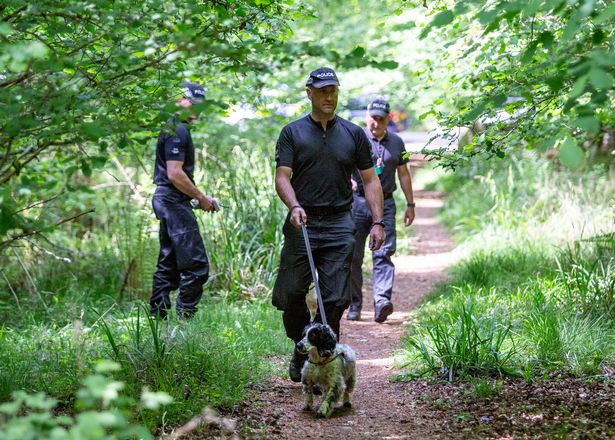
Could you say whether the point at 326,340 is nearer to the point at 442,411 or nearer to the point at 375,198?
the point at 442,411

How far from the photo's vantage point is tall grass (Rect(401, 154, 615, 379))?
18.8 feet

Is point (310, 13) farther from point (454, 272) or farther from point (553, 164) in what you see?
point (553, 164)

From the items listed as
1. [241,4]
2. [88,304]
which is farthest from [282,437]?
[88,304]

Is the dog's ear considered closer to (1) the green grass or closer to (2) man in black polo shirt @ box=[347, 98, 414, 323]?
(1) the green grass

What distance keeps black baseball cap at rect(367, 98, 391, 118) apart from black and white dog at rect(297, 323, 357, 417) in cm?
374

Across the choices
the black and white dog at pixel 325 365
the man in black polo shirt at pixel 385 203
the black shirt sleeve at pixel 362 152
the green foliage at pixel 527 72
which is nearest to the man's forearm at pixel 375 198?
the black shirt sleeve at pixel 362 152

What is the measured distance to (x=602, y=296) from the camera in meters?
6.67

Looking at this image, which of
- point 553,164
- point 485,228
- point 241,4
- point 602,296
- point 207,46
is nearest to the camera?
point 207,46

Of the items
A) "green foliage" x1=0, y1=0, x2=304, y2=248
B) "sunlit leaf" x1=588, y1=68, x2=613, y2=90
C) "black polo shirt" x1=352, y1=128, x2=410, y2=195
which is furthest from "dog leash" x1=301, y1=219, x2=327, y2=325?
"black polo shirt" x1=352, y1=128, x2=410, y2=195

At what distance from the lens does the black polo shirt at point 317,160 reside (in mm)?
5801

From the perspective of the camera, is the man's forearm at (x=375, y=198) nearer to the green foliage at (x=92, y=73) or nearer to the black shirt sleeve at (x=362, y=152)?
the black shirt sleeve at (x=362, y=152)

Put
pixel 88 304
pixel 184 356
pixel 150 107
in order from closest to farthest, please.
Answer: pixel 150 107 → pixel 184 356 → pixel 88 304

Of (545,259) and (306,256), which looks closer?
(306,256)

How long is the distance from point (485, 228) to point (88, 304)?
6.67 m
